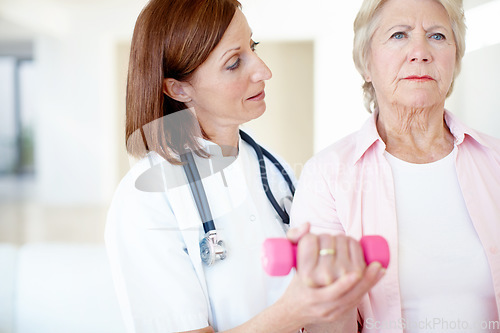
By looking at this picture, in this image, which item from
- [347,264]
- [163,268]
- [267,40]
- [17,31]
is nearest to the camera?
[347,264]

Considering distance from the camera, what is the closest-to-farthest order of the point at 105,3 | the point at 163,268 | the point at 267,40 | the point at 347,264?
the point at 347,264, the point at 163,268, the point at 267,40, the point at 105,3

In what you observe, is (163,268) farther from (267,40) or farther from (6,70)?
(6,70)

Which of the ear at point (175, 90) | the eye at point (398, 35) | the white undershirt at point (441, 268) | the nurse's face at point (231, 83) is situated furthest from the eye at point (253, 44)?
the white undershirt at point (441, 268)

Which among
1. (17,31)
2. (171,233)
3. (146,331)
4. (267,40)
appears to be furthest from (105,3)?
(146,331)

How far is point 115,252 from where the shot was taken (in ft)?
2.41

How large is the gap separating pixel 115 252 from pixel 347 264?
41 cm

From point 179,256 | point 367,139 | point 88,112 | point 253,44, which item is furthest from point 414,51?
point 88,112

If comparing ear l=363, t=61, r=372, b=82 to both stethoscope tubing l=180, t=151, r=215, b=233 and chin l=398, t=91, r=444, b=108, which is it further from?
stethoscope tubing l=180, t=151, r=215, b=233

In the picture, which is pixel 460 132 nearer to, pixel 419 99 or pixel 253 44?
pixel 419 99

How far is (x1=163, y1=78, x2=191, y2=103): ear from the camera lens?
31.4 inches

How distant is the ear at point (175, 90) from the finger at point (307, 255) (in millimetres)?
428

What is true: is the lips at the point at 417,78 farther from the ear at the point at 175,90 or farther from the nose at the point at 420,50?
the ear at the point at 175,90

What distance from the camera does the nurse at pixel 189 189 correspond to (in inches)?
28.9

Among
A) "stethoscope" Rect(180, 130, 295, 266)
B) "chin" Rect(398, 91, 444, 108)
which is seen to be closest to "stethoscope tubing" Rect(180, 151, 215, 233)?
"stethoscope" Rect(180, 130, 295, 266)
